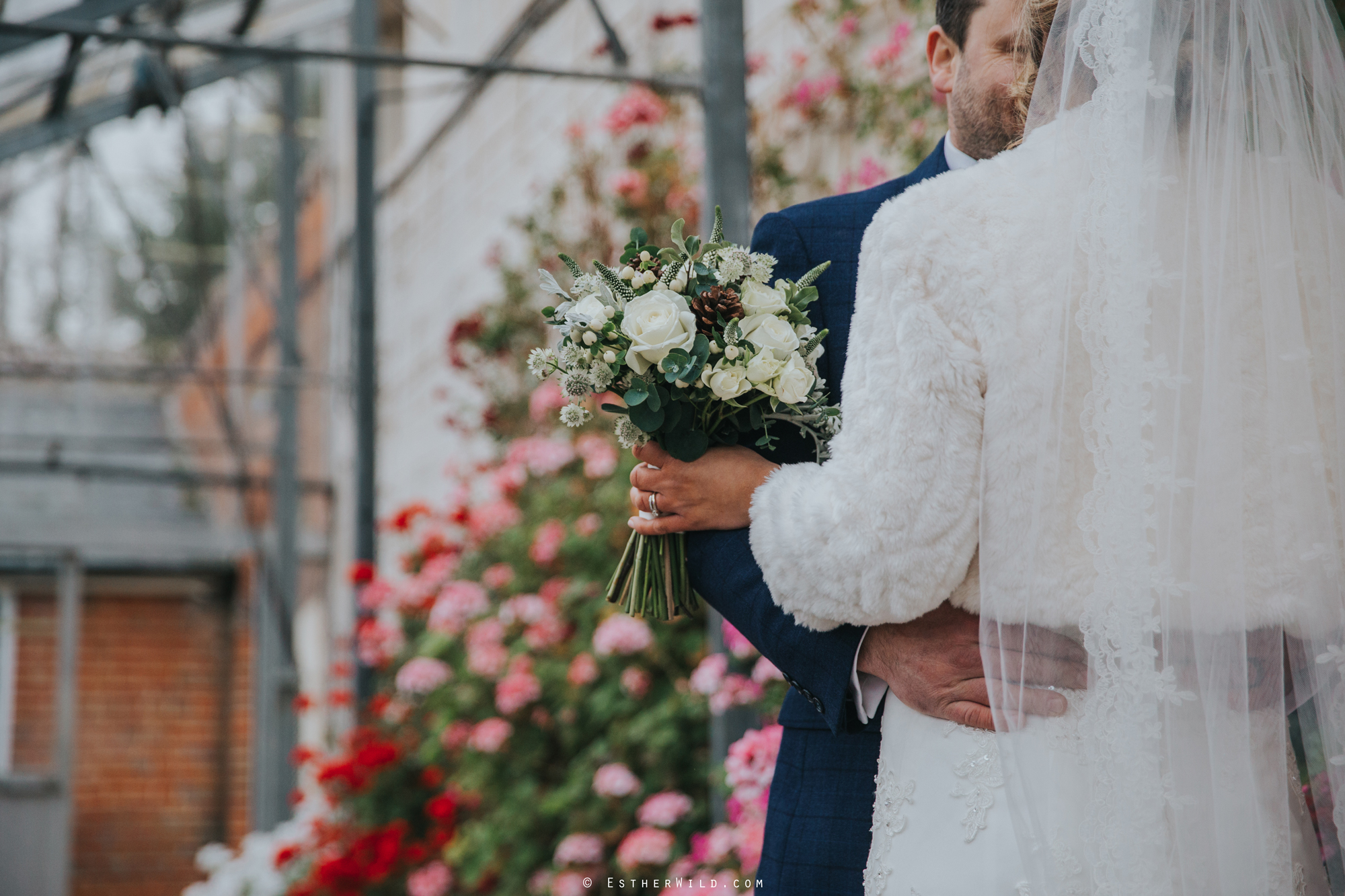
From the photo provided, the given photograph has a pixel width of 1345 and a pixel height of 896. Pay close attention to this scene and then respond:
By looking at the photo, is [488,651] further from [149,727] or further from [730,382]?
[149,727]

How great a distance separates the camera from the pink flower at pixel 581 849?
144 inches

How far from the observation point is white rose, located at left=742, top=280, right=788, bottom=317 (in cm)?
136

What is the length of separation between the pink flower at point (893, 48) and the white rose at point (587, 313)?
2.49 m

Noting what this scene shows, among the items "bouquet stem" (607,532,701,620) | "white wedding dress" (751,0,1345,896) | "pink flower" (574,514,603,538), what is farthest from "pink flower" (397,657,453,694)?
"white wedding dress" (751,0,1345,896)

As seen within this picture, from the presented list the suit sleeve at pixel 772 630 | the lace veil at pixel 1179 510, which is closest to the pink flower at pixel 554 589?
the suit sleeve at pixel 772 630

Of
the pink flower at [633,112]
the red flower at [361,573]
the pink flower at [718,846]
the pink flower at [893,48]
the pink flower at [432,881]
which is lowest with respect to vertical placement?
the pink flower at [432,881]

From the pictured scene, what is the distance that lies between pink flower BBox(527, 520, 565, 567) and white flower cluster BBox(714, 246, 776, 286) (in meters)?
2.95

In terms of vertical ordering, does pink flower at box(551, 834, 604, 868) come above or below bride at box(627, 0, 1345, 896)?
below

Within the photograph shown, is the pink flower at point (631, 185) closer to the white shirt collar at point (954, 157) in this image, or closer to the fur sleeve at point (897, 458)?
the white shirt collar at point (954, 157)

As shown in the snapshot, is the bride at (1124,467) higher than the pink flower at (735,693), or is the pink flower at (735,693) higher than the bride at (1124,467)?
the bride at (1124,467)

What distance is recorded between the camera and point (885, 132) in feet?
12.1

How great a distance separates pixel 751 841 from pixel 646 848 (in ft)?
2.50

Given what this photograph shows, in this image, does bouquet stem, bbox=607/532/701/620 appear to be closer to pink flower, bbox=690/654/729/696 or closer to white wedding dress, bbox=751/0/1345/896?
white wedding dress, bbox=751/0/1345/896

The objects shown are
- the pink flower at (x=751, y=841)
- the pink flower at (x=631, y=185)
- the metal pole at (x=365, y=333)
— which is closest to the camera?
the pink flower at (x=751, y=841)
